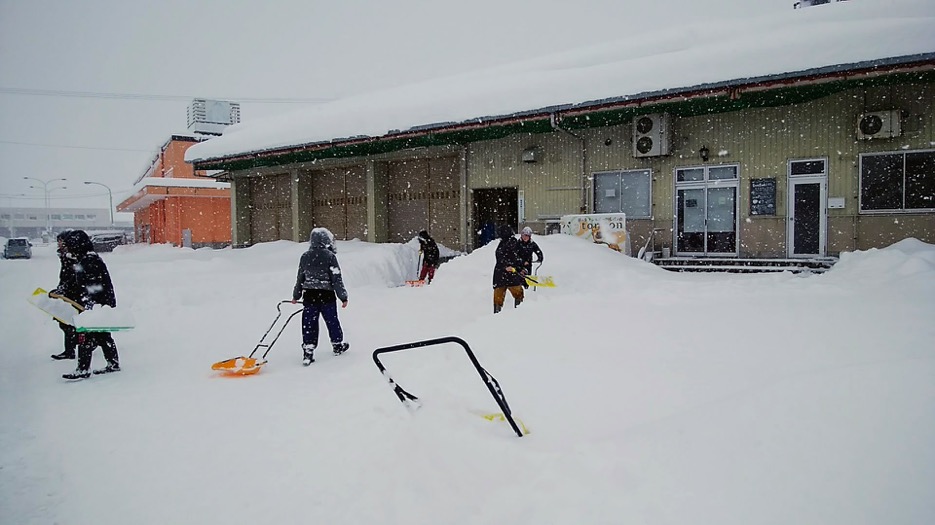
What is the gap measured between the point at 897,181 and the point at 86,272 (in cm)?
1448

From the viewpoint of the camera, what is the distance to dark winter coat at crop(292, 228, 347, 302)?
271 inches

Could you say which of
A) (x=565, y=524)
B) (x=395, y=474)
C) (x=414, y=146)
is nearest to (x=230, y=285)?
(x=414, y=146)

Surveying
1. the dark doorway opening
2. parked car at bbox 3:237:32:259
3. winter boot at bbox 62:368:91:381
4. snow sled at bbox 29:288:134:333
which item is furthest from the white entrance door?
parked car at bbox 3:237:32:259

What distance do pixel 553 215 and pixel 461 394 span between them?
10.4 m

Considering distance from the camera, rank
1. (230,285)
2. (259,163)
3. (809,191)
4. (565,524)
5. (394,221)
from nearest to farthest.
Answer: (565,524) < (809,191) < (230,285) < (394,221) < (259,163)

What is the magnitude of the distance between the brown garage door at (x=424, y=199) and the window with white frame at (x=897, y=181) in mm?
11144

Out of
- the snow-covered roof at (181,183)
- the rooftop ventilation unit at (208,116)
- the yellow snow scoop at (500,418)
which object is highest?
the rooftop ventilation unit at (208,116)

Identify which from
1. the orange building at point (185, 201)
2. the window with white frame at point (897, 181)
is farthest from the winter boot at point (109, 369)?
the orange building at point (185, 201)

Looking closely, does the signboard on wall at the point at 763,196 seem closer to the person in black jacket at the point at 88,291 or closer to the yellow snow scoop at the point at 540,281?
the yellow snow scoop at the point at 540,281

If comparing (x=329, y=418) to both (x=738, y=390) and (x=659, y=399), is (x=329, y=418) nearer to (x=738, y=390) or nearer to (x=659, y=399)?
(x=659, y=399)

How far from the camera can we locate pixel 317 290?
22.9 feet

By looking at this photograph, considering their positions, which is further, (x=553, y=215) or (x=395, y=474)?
(x=553, y=215)

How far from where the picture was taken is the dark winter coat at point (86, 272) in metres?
6.28

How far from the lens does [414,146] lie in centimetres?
1681
